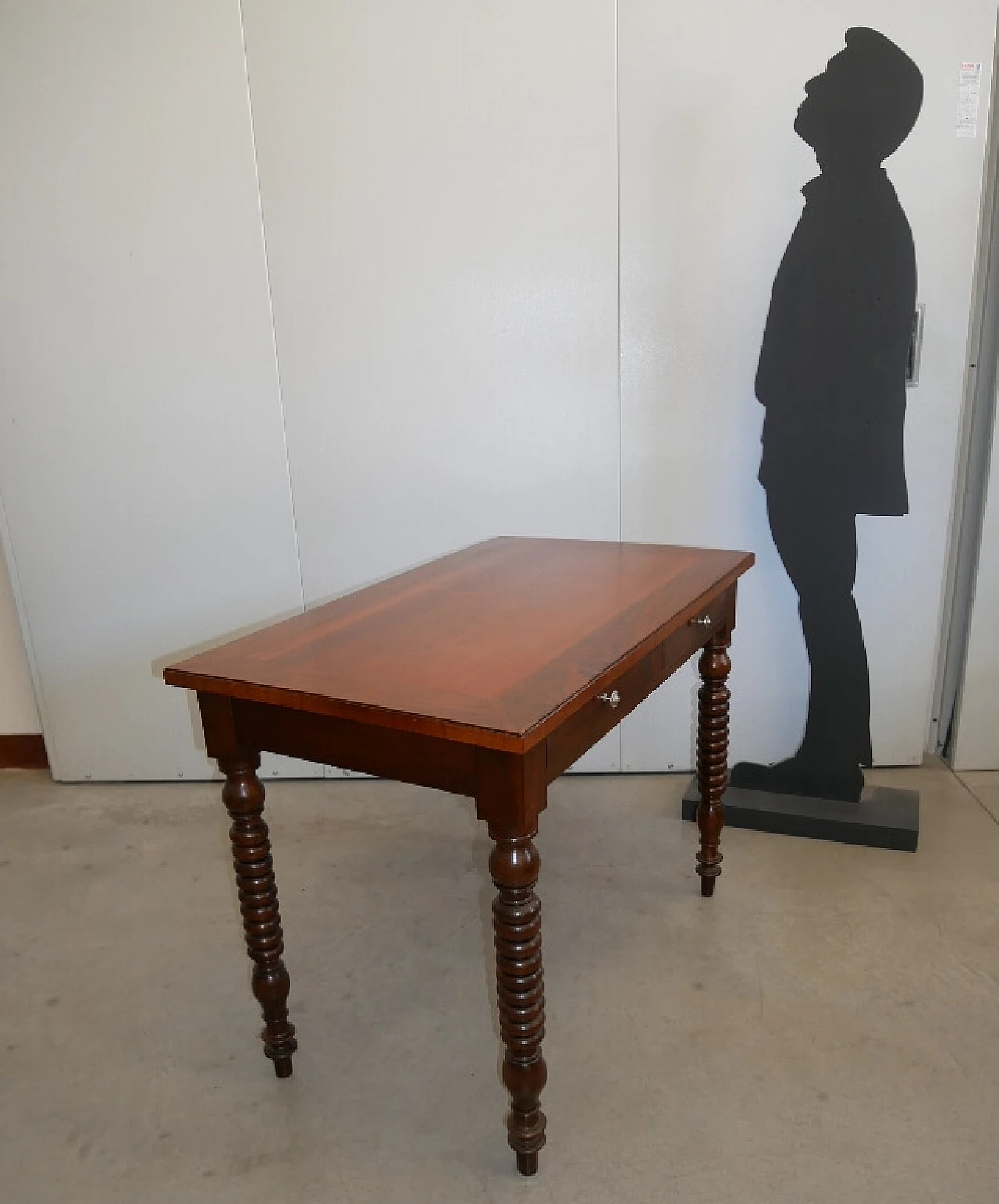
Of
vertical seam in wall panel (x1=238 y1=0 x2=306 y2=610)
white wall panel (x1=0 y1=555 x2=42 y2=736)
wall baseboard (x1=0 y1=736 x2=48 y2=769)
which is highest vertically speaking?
vertical seam in wall panel (x1=238 y1=0 x2=306 y2=610)

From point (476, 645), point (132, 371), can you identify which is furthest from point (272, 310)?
point (476, 645)

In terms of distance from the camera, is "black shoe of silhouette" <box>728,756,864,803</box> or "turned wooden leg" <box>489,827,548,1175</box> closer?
"turned wooden leg" <box>489,827,548,1175</box>

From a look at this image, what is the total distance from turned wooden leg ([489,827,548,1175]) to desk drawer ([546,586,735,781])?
124 mm

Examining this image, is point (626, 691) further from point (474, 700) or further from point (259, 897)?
point (259, 897)

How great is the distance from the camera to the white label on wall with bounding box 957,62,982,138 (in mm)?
2191

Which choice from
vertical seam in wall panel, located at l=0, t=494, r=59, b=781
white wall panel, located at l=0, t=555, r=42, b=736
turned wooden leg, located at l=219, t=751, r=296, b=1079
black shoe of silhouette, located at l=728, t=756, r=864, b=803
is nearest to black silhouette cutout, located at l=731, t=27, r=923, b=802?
black shoe of silhouette, located at l=728, t=756, r=864, b=803

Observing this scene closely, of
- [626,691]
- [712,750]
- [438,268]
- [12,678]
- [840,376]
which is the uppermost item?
[438,268]

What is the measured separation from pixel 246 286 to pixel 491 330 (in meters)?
0.70

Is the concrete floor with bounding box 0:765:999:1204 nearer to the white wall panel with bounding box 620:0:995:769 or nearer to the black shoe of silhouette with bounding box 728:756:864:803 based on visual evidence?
the black shoe of silhouette with bounding box 728:756:864:803

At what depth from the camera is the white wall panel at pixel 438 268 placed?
2.29 m

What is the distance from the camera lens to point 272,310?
248 centimetres

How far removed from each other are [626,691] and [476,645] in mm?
255

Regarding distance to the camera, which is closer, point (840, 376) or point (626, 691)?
point (626, 691)

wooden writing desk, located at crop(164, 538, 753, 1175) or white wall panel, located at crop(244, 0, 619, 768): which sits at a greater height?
white wall panel, located at crop(244, 0, 619, 768)
